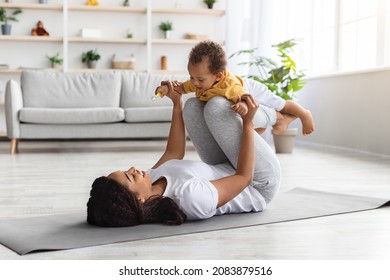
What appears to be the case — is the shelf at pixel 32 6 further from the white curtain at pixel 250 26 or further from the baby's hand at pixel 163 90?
the baby's hand at pixel 163 90

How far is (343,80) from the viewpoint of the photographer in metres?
6.16

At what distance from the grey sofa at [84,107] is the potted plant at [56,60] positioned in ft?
5.44

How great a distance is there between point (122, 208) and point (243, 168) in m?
0.48

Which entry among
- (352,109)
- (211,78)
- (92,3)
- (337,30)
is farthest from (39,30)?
(211,78)

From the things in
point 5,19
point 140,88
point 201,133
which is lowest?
point 201,133

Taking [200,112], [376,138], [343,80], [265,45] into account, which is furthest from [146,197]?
[265,45]

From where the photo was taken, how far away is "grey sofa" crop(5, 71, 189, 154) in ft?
19.4

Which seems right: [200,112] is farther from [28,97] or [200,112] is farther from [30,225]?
[28,97]

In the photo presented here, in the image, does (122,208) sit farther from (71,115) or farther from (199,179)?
(71,115)

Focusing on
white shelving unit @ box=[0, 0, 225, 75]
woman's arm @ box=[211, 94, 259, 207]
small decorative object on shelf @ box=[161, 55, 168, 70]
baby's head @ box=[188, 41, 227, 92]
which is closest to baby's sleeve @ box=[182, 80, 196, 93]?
baby's head @ box=[188, 41, 227, 92]

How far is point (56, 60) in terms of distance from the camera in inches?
324

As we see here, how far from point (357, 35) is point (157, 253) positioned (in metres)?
4.62

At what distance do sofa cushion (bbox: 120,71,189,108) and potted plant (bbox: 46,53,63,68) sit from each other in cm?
176

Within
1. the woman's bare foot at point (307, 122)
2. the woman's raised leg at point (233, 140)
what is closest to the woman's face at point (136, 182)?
the woman's raised leg at point (233, 140)
